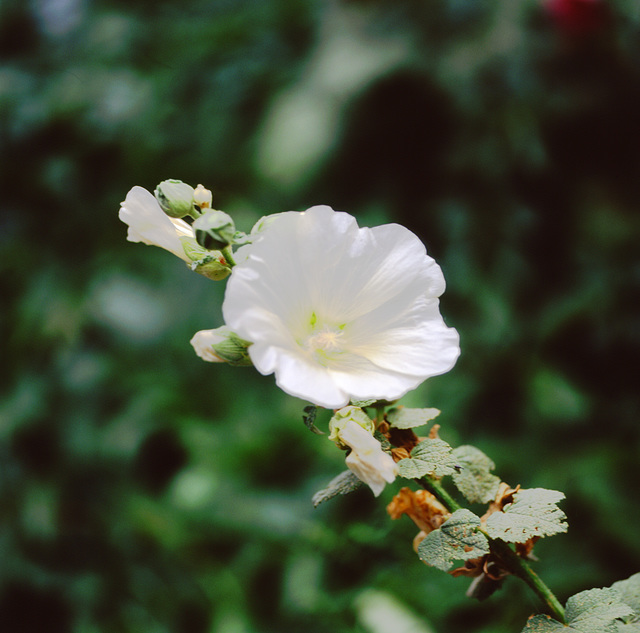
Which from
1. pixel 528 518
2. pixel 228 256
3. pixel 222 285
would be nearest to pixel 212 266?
pixel 228 256

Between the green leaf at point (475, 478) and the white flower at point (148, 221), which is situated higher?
the white flower at point (148, 221)

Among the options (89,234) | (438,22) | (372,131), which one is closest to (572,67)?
(438,22)

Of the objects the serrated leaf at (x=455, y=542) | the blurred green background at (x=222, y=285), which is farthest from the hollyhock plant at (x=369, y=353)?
the blurred green background at (x=222, y=285)

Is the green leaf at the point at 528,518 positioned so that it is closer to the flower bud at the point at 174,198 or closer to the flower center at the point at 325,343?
the flower center at the point at 325,343

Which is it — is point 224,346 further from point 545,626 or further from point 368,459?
point 545,626

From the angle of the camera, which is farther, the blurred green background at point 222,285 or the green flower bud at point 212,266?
the blurred green background at point 222,285

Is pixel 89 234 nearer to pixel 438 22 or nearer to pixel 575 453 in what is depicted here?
pixel 438 22

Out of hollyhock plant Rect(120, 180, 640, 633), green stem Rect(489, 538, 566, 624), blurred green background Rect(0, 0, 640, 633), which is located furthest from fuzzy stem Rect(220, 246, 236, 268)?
blurred green background Rect(0, 0, 640, 633)

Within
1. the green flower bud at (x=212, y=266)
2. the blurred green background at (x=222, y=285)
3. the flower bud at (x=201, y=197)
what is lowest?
the blurred green background at (x=222, y=285)
